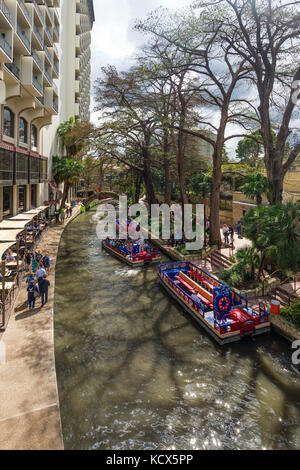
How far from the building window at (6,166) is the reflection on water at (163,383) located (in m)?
11.4

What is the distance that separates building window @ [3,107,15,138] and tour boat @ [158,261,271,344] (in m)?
19.6

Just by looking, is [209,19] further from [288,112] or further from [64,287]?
[64,287]

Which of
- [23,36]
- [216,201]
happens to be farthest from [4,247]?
[23,36]

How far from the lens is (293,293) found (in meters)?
14.0

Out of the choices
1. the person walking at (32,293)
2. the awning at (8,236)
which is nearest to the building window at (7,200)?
the awning at (8,236)

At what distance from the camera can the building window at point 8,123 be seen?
23.8 m

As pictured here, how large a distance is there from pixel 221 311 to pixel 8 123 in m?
24.1

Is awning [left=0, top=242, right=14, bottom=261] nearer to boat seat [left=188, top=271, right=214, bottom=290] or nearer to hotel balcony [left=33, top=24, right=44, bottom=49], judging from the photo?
boat seat [left=188, top=271, right=214, bottom=290]

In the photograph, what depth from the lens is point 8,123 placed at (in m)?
24.5

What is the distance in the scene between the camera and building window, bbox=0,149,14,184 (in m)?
20.2

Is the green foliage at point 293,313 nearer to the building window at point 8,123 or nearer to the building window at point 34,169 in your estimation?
the building window at point 8,123

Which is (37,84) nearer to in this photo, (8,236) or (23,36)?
(23,36)
